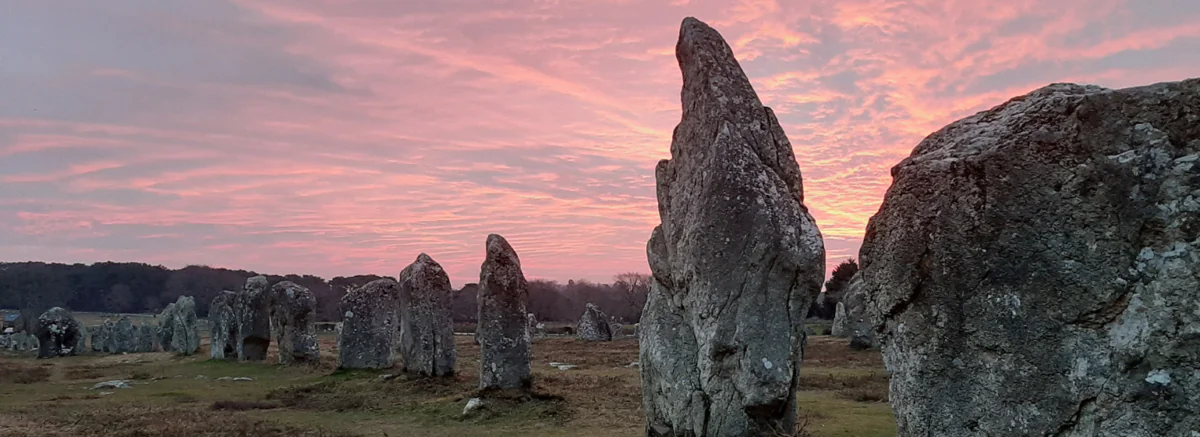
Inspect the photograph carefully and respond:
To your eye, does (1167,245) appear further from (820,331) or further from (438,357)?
(820,331)

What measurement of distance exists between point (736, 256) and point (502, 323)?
866 centimetres

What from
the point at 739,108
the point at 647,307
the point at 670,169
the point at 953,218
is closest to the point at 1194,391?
the point at 953,218

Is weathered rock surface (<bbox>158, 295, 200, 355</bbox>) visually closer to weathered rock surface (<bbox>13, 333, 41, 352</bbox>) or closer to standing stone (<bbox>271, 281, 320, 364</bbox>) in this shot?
weathered rock surface (<bbox>13, 333, 41, 352</bbox>)

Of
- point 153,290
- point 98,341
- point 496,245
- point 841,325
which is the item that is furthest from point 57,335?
point 153,290

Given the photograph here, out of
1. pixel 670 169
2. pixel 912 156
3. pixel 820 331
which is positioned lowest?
pixel 820 331

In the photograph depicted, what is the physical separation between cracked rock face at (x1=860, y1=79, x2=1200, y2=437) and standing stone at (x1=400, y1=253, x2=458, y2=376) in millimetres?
15753

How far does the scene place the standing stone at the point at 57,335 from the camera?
117ft

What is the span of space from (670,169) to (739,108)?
1.30 m

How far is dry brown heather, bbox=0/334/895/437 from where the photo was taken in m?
12.9

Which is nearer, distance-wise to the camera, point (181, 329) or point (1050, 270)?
point (1050, 270)

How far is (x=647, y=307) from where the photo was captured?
11.2m

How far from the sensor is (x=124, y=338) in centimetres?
4069

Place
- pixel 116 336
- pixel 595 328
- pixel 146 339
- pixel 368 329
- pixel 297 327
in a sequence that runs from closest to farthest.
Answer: pixel 368 329 < pixel 297 327 < pixel 116 336 < pixel 146 339 < pixel 595 328

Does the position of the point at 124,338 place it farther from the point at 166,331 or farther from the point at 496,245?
the point at 496,245
